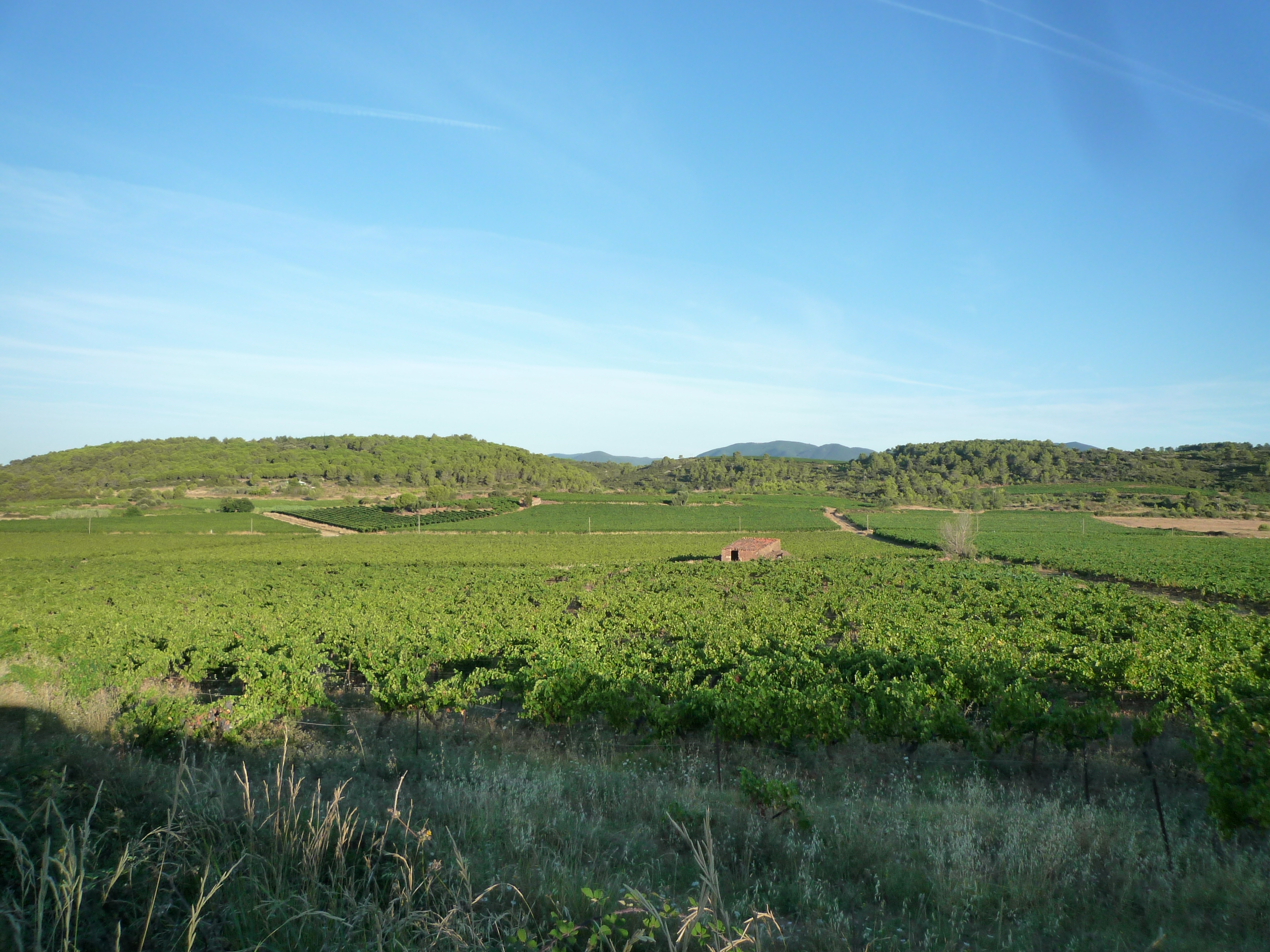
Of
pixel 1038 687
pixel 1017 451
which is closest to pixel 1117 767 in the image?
pixel 1038 687

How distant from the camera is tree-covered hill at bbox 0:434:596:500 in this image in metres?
122

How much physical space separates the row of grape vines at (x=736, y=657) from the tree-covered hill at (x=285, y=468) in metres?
115

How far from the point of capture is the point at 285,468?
5861 inches

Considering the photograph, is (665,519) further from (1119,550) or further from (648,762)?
(648,762)

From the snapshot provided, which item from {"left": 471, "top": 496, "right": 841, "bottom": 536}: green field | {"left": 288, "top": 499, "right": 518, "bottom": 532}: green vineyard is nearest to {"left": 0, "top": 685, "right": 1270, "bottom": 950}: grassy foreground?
{"left": 471, "top": 496, "right": 841, "bottom": 536}: green field

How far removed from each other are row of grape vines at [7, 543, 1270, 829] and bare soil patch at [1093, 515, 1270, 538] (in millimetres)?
68702

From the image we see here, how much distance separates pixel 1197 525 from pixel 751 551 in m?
77.9

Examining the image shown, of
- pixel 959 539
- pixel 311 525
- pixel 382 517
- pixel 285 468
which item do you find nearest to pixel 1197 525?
pixel 959 539

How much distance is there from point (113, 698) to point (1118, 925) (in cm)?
1631

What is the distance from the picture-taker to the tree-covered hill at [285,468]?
122062 millimetres

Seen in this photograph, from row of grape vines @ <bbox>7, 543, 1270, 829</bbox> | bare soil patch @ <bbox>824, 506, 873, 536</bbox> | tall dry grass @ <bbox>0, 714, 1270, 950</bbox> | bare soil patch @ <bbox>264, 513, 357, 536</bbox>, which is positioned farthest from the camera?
bare soil patch @ <bbox>264, 513, 357, 536</bbox>

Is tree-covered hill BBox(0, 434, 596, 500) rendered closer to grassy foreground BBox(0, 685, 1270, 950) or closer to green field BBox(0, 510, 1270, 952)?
green field BBox(0, 510, 1270, 952)

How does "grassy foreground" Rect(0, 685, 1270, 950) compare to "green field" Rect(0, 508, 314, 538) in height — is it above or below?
above

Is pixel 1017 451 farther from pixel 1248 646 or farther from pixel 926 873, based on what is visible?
pixel 926 873
